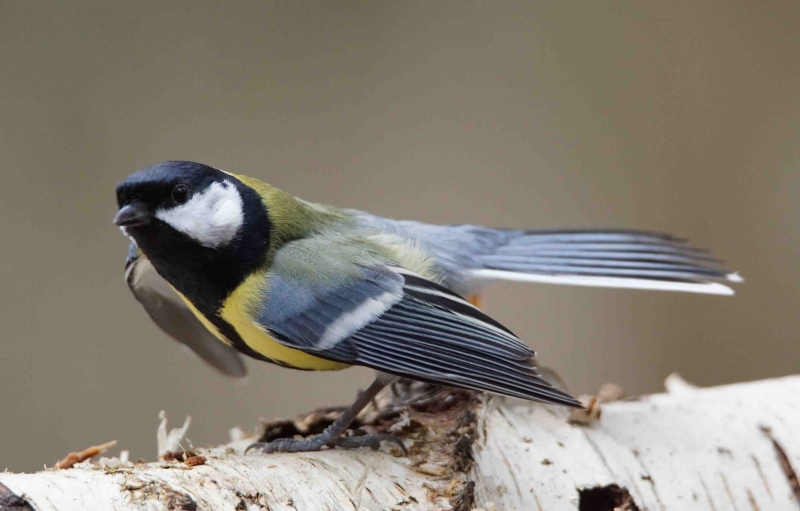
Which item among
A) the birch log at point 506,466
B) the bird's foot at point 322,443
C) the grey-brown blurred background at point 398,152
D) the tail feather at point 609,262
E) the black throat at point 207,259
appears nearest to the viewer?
the birch log at point 506,466

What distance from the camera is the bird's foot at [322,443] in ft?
3.85

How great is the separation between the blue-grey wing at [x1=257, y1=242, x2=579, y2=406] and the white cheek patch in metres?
0.11

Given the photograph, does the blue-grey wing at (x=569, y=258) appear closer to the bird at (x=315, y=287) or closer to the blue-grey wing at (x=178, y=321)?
the bird at (x=315, y=287)

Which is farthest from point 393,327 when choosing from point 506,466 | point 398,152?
point 398,152

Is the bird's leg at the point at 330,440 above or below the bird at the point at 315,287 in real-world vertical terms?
below

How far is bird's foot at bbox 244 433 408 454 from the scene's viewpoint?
3.85 feet

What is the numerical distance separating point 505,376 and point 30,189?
227cm

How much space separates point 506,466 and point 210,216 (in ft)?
2.11

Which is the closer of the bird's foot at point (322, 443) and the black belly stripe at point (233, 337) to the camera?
the bird's foot at point (322, 443)

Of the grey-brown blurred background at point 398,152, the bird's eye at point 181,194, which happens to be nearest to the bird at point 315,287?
the bird's eye at point 181,194

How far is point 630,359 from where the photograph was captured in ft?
10.2

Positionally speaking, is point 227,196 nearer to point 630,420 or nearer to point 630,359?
point 630,420

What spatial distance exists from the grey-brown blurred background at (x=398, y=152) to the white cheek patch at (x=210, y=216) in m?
1.59

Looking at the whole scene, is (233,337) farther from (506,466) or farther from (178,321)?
(506,466)
